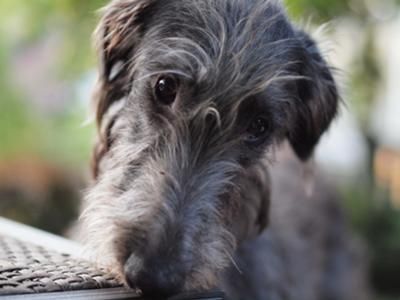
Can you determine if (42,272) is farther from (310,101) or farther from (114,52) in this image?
(310,101)

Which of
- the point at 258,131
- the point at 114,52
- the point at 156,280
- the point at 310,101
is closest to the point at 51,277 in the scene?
the point at 156,280

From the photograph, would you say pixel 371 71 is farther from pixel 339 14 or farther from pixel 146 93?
pixel 146 93

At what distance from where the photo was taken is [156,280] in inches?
74.2

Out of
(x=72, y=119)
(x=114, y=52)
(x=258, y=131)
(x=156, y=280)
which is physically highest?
(x=114, y=52)

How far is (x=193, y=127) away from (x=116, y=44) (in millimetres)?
567

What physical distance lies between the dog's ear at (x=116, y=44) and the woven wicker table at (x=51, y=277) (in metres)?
0.60

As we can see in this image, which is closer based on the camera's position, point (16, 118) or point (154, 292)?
point (154, 292)

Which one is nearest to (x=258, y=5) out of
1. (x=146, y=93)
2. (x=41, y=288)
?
(x=146, y=93)

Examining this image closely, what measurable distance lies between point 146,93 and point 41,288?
874mm

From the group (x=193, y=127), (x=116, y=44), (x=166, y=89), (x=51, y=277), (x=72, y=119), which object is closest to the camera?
(x=51, y=277)

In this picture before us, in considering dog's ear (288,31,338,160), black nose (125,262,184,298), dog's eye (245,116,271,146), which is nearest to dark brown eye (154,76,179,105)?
dog's eye (245,116,271,146)

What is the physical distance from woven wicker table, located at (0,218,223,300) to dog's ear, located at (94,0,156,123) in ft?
1.97

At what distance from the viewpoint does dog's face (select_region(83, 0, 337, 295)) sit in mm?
2047

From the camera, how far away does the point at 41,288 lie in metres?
1.73
